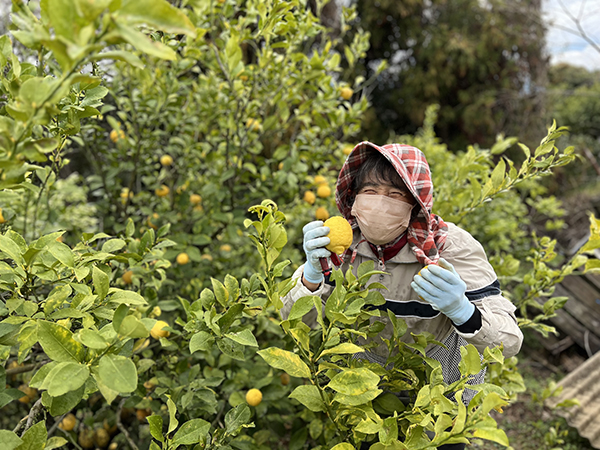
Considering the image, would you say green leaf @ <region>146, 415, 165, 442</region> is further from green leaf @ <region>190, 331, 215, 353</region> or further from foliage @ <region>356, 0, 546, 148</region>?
foliage @ <region>356, 0, 546, 148</region>

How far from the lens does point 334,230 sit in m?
1.01

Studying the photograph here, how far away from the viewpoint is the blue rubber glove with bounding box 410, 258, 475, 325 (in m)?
0.93

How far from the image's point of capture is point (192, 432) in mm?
817

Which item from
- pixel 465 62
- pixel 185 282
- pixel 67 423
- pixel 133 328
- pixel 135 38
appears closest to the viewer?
pixel 135 38

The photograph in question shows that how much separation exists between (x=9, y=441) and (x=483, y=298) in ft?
3.45

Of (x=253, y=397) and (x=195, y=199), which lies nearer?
(x=253, y=397)

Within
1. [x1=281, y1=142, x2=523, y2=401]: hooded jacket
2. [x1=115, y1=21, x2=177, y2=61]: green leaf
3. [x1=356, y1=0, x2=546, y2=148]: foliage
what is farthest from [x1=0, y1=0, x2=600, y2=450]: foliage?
[x1=356, y1=0, x2=546, y2=148]: foliage

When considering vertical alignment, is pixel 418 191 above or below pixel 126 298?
above

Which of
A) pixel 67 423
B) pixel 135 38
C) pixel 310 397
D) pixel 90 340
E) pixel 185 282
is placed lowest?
pixel 67 423

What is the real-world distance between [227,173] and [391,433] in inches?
48.4

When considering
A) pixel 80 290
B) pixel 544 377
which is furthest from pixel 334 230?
pixel 544 377

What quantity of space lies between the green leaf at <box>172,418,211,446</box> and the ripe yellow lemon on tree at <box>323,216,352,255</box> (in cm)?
49

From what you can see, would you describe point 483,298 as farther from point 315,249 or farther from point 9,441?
point 9,441

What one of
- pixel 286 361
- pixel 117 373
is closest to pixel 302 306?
pixel 286 361
